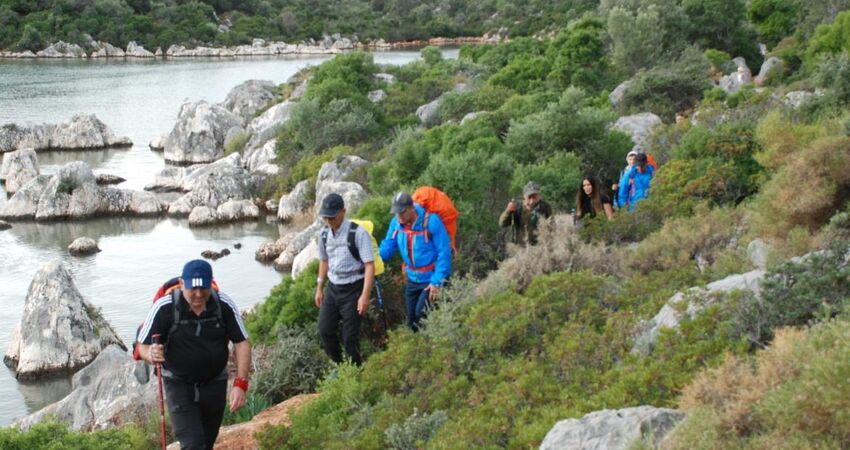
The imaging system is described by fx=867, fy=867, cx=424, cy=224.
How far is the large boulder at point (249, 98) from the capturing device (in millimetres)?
45875

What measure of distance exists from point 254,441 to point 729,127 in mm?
9004

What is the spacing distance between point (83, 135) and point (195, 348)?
39.6 meters

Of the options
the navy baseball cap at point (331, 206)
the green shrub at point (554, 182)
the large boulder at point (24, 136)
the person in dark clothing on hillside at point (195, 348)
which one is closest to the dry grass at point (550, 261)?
the navy baseball cap at point (331, 206)

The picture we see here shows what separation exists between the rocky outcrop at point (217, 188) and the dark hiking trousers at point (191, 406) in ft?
80.4

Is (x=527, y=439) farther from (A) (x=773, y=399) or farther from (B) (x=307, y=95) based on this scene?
(B) (x=307, y=95)

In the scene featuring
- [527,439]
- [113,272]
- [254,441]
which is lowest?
[113,272]

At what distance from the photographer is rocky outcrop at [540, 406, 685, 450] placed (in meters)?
5.09

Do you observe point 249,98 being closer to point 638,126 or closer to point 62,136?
point 62,136

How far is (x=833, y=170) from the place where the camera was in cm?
881

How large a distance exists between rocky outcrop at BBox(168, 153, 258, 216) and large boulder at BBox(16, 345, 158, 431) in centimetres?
1613

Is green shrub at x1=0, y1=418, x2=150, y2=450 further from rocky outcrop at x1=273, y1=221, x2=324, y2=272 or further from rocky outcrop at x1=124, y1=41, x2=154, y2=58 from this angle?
rocky outcrop at x1=124, y1=41, x2=154, y2=58

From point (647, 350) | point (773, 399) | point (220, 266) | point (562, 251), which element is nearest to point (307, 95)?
point (220, 266)

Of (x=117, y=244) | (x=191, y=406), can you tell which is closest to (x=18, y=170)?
(x=117, y=244)

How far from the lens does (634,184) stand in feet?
41.0
